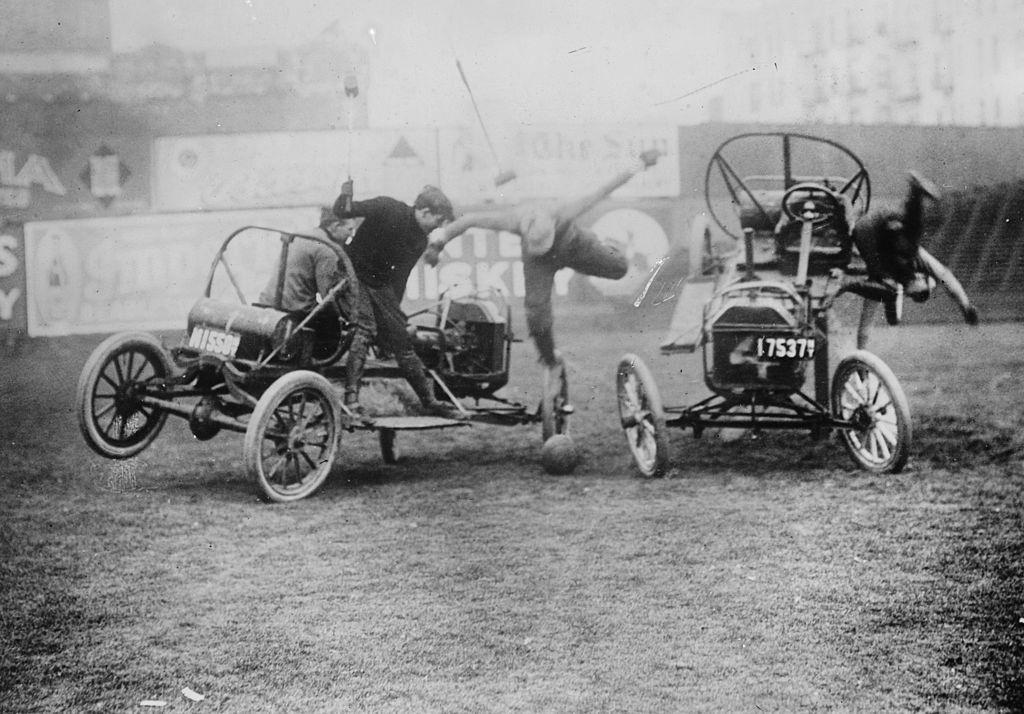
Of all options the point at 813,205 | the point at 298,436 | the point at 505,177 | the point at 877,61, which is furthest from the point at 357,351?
the point at 877,61

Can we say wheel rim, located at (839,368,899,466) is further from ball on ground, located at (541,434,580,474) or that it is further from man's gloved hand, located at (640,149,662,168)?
man's gloved hand, located at (640,149,662,168)

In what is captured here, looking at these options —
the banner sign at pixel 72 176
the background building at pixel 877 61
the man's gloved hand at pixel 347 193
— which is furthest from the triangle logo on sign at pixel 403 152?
the background building at pixel 877 61

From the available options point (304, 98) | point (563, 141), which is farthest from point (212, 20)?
point (563, 141)

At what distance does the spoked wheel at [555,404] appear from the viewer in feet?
13.1

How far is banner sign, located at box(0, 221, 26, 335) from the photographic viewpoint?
301 cm

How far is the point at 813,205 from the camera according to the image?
3.71 meters

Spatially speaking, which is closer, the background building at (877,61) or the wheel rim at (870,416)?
the background building at (877,61)

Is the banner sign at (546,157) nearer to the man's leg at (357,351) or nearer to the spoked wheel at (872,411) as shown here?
the man's leg at (357,351)

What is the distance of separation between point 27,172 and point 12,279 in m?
0.50

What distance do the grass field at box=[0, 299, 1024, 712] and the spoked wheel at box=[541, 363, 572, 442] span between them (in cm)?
45

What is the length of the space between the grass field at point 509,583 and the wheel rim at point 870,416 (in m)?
0.12

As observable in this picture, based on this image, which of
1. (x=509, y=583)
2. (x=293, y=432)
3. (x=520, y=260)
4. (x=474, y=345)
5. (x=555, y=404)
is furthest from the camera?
(x=474, y=345)

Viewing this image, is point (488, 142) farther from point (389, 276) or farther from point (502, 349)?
point (502, 349)

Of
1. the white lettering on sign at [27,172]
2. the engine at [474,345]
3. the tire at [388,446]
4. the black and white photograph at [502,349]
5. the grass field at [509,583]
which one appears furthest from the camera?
the engine at [474,345]
